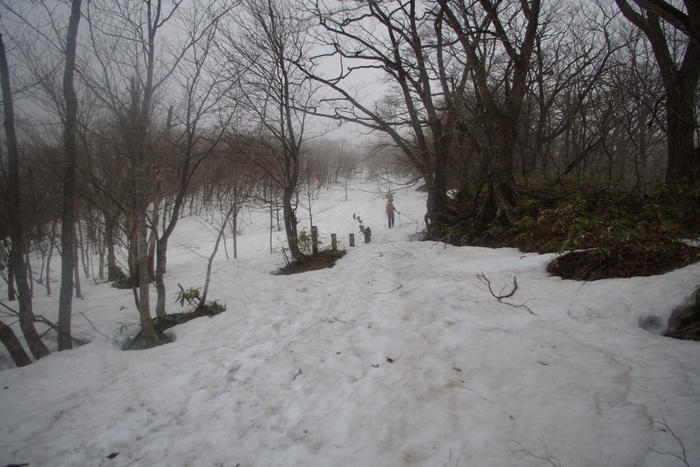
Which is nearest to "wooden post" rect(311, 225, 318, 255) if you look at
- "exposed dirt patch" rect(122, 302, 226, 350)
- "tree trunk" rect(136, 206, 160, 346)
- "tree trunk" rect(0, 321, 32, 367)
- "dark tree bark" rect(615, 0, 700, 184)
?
"exposed dirt patch" rect(122, 302, 226, 350)

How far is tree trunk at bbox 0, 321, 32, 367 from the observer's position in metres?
3.38

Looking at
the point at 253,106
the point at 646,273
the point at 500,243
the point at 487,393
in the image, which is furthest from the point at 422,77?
the point at 487,393

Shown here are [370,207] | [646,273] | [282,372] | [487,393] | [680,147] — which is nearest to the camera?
[487,393]

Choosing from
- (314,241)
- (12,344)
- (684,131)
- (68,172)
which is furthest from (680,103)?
(12,344)

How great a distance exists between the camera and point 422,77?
26.1 feet

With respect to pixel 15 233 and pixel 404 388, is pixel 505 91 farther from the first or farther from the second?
pixel 15 233

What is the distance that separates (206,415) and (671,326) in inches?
151

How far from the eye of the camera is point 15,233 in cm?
381

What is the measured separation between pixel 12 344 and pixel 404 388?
484 centimetres

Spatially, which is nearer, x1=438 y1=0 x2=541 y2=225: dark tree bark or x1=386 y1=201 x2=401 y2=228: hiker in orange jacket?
x1=438 y1=0 x2=541 y2=225: dark tree bark

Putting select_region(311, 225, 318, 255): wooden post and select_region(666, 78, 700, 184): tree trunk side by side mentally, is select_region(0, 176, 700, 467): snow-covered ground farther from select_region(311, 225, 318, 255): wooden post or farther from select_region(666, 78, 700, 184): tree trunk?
select_region(311, 225, 318, 255): wooden post

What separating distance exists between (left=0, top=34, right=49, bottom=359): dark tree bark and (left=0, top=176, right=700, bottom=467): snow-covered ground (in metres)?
0.93

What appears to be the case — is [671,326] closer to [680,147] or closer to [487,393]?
[487,393]

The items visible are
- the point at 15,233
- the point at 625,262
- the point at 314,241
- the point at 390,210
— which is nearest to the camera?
the point at 625,262
